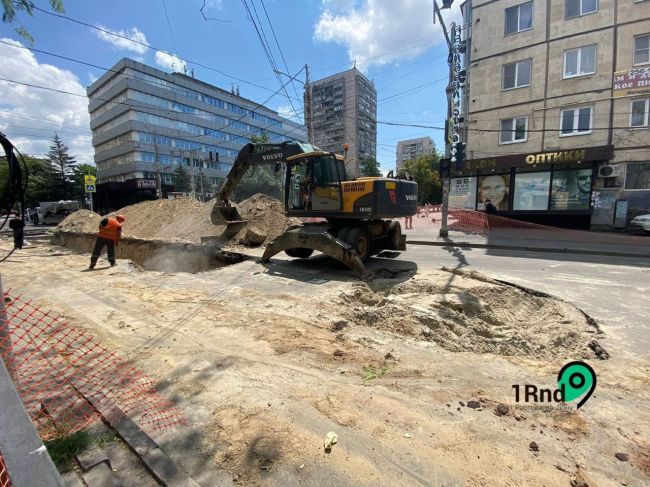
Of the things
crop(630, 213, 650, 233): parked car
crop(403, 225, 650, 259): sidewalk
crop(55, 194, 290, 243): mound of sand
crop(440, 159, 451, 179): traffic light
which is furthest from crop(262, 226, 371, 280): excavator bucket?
crop(630, 213, 650, 233): parked car

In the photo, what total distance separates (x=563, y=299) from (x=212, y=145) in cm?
7717

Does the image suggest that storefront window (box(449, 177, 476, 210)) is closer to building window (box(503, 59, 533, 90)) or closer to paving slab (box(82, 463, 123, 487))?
building window (box(503, 59, 533, 90))

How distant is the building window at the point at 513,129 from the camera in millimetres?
18688

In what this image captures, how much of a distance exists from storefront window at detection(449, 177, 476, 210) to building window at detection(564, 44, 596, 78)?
6878 millimetres

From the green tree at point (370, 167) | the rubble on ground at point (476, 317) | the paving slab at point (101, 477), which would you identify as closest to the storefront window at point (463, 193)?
the rubble on ground at point (476, 317)

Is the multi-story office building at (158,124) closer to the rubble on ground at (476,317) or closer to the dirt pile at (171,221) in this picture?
the dirt pile at (171,221)

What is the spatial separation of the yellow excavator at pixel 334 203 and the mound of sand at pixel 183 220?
3.68m

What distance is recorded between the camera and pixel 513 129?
18984 millimetres

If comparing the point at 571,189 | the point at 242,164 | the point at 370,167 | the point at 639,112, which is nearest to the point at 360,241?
the point at 242,164

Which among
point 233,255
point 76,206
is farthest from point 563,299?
point 76,206

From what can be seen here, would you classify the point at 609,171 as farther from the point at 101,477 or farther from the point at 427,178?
→ the point at 427,178

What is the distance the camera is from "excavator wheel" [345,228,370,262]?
29.5ft

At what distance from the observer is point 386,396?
10.9 ft

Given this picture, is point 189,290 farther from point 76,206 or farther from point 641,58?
point 76,206
